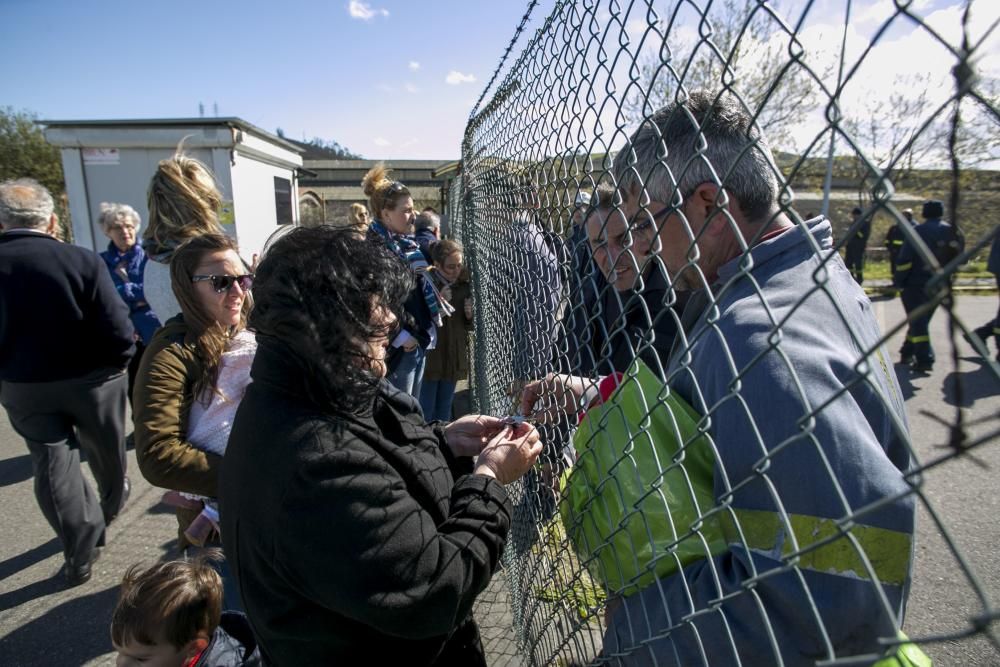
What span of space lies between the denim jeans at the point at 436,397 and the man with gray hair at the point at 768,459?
3998 millimetres

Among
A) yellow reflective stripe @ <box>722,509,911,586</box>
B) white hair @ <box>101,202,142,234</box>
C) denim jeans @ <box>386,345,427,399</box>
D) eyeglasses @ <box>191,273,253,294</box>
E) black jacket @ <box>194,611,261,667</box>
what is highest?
white hair @ <box>101,202,142,234</box>

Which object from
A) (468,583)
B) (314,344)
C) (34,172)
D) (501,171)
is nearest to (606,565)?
(468,583)

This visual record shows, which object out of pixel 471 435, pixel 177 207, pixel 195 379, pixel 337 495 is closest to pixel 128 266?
pixel 177 207

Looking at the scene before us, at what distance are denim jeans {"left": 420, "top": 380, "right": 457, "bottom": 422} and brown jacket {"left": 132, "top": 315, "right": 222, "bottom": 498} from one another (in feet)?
9.60

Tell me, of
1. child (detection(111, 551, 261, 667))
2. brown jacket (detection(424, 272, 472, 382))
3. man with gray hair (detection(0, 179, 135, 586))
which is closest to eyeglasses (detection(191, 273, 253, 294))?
child (detection(111, 551, 261, 667))

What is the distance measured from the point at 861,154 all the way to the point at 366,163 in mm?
23101

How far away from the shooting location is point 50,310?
326 centimetres

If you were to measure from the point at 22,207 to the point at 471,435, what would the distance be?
313 cm

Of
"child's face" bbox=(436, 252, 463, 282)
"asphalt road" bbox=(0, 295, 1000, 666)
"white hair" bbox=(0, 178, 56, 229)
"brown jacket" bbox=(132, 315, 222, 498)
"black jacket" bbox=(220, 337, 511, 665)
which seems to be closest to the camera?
"black jacket" bbox=(220, 337, 511, 665)

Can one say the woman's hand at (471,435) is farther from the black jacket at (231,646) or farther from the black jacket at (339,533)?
the black jacket at (231,646)

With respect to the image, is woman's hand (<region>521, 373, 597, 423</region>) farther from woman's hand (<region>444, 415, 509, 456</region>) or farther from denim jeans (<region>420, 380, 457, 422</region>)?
denim jeans (<region>420, 380, 457, 422</region>)

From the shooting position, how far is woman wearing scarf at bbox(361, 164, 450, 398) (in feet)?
14.0

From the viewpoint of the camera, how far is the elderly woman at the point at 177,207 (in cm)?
309

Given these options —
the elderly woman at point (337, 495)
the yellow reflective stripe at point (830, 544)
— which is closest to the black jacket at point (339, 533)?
the elderly woman at point (337, 495)
